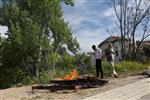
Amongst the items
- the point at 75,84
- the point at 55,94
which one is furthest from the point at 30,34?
the point at 55,94

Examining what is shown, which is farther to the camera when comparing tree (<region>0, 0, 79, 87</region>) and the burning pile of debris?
tree (<region>0, 0, 79, 87</region>)

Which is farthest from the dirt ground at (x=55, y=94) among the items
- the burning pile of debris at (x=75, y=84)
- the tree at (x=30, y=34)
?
the tree at (x=30, y=34)

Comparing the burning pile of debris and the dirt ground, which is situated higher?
the burning pile of debris

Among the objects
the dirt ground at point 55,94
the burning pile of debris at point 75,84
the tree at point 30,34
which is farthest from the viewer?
the tree at point 30,34

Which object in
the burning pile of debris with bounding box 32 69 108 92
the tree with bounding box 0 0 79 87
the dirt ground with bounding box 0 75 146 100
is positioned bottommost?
the dirt ground with bounding box 0 75 146 100

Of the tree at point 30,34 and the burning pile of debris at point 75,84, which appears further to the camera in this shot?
the tree at point 30,34

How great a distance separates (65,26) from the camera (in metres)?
43.2

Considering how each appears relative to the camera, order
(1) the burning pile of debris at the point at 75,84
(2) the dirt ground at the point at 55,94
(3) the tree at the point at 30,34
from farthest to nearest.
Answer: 1. (3) the tree at the point at 30,34
2. (1) the burning pile of debris at the point at 75,84
3. (2) the dirt ground at the point at 55,94

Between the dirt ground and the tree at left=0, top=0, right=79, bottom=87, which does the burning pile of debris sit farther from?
the tree at left=0, top=0, right=79, bottom=87

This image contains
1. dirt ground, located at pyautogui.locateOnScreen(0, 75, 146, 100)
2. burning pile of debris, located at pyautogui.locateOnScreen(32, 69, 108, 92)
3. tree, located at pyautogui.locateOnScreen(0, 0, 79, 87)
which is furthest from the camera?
tree, located at pyautogui.locateOnScreen(0, 0, 79, 87)

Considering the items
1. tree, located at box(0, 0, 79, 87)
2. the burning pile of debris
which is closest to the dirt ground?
the burning pile of debris

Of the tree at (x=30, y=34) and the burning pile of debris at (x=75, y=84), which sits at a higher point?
the tree at (x=30, y=34)

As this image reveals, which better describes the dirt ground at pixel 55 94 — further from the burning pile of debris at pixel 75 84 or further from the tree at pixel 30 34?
the tree at pixel 30 34

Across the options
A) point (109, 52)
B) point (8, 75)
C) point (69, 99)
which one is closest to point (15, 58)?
point (8, 75)
